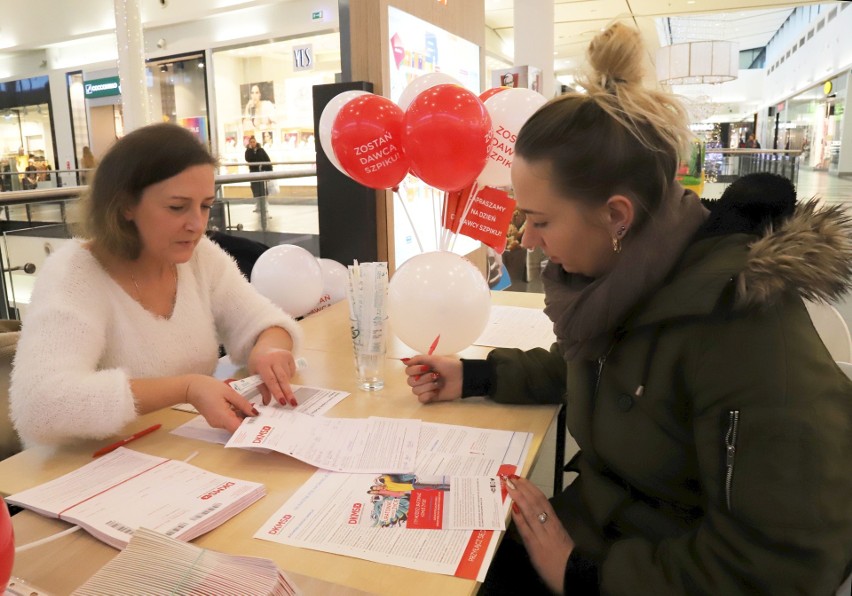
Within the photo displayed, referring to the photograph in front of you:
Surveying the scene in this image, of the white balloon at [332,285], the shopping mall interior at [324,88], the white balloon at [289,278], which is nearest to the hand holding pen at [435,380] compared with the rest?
the shopping mall interior at [324,88]

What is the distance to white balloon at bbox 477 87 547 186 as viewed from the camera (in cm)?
194

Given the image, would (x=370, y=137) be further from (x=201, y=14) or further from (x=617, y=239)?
(x=201, y=14)

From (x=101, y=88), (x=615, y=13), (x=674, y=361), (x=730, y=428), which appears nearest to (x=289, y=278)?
(x=674, y=361)

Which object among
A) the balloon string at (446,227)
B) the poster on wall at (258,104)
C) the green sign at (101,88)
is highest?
the green sign at (101,88)

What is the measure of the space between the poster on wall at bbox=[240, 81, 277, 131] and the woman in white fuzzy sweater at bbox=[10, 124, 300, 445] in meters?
9.04

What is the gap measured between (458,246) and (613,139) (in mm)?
3542

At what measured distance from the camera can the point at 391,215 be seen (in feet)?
9.70

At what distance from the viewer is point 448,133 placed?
1788 mm

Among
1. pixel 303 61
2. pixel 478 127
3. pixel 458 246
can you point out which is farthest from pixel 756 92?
pixel 478 127

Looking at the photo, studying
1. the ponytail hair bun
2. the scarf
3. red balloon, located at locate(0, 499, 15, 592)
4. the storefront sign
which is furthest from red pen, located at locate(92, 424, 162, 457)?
the storefront sign

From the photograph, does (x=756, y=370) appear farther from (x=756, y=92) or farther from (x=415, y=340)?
(x=756, y=92)

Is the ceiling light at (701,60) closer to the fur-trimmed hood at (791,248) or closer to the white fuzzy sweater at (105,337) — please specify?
the white fuzzy sweater at (105,337)

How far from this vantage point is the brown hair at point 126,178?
1.41 m

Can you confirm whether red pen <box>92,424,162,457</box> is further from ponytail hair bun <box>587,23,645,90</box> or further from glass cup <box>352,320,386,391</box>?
ponytail hair bun <box>587,23,645,90</box>
